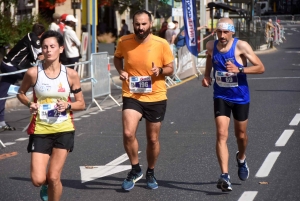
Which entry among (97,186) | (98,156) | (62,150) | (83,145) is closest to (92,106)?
(83,145)

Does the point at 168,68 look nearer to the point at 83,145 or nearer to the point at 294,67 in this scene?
the point at 83,145

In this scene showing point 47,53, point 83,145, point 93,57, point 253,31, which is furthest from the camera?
point 253,31

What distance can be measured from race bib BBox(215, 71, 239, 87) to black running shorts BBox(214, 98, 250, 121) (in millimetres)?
178

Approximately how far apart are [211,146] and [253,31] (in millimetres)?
35319

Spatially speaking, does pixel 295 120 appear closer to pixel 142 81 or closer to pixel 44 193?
pixel 142 81

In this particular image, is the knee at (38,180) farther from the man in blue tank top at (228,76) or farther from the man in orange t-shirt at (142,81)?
the man in blue tank top at (228,76)

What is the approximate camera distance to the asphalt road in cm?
845

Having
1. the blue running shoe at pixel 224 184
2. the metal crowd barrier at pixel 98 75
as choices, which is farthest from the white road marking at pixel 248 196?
the metal crowd barrier at pixel 98 75

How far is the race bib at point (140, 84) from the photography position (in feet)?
27.9

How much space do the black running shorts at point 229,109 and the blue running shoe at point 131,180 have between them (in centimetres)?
103

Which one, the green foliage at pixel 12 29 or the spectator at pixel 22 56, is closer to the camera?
the spectator at pixel 22 56

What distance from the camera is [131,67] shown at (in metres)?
8.57

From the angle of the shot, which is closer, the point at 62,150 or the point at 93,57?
the point at 62,150

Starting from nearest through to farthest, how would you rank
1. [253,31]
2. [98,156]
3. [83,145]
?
[98,156] < [83,145] < [253,31]
